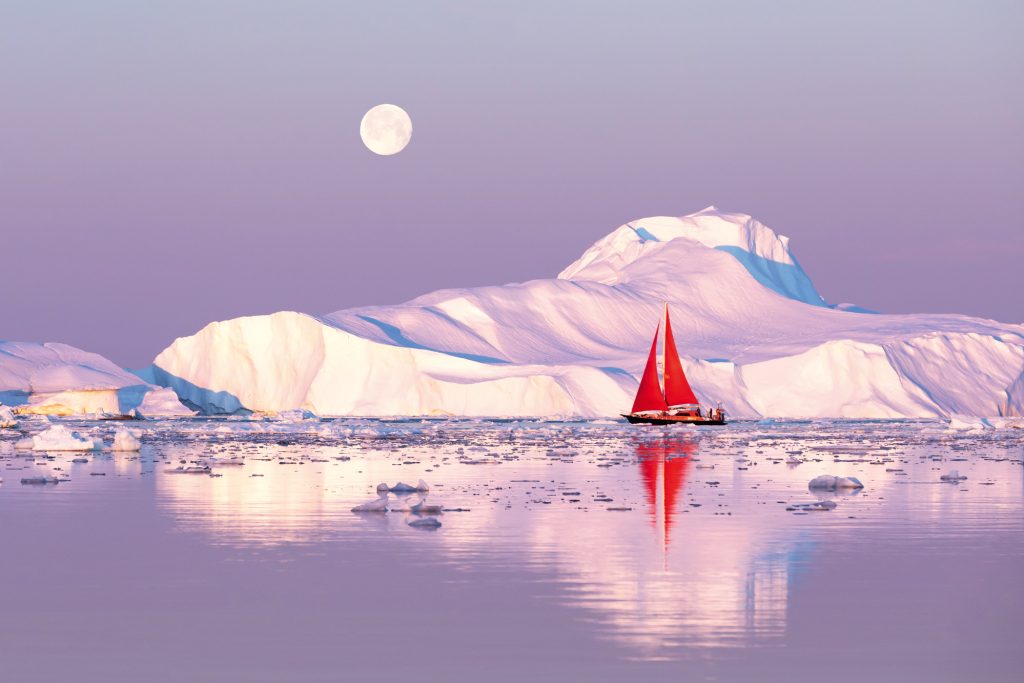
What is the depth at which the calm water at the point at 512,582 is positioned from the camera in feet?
26.6

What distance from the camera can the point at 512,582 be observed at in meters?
11.0

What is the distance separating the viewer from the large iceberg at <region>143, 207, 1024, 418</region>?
289ft

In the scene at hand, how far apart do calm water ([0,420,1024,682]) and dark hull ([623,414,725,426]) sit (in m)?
46.0

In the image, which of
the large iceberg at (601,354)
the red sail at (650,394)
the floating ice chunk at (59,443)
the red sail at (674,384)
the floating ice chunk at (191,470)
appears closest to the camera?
the floating ice chunk at (191,470)

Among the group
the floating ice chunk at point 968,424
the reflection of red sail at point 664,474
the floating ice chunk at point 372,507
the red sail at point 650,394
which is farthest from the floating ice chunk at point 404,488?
the red sail at point 650,394

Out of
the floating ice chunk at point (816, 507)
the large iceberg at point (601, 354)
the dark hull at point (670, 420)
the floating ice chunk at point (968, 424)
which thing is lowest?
the floating ice chunk at point (816, 507)

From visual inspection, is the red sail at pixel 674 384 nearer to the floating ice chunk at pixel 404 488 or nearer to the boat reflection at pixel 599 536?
the boat reflection at pixel 599 536

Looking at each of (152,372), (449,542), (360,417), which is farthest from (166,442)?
(152,372)

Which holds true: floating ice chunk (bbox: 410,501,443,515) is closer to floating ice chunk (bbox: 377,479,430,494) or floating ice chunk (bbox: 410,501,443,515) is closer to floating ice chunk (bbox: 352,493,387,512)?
floating ice chunk (bbox: 352,493,387,512)

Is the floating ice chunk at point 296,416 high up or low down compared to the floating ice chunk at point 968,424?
up

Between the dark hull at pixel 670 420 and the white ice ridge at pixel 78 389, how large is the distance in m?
29.9

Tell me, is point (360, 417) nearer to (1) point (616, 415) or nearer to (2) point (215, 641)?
(1) point (616, 415)

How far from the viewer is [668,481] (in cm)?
2291

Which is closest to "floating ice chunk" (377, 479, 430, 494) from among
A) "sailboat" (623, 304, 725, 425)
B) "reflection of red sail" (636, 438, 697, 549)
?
"reflection of red sail" (636, 438, 697, 549)
